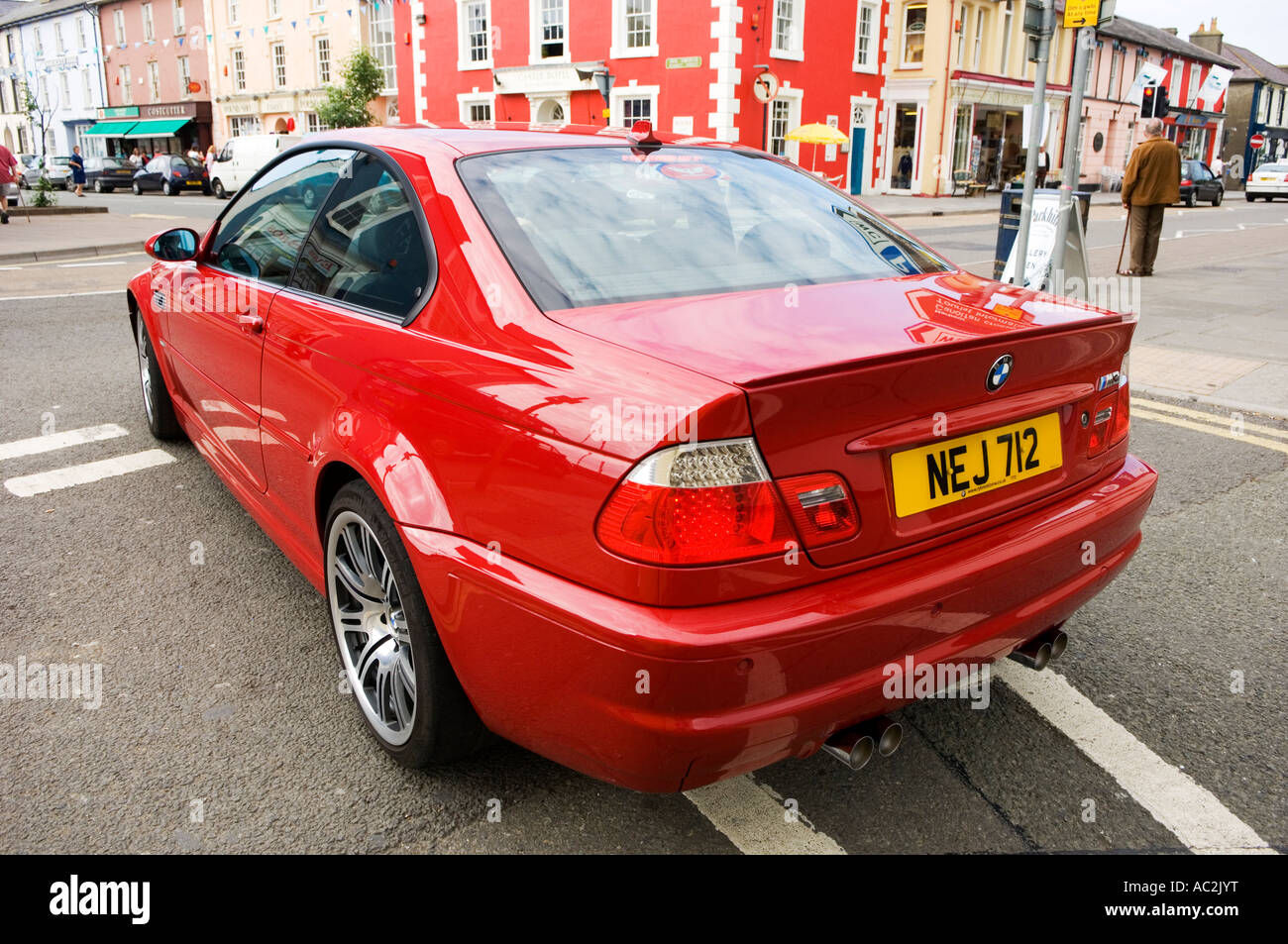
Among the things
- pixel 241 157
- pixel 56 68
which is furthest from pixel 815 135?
pixel 56 68

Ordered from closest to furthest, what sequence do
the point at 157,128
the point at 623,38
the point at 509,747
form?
the point at 509,747
the point at 623,38
the point at 157,128

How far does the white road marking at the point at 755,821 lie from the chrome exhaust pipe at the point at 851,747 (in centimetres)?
31

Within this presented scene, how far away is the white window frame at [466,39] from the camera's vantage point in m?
33.0

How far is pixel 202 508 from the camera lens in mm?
4332

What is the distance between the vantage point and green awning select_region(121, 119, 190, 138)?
154 ft

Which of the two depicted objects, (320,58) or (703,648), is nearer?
(703,648)

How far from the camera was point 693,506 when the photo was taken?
1783 mm

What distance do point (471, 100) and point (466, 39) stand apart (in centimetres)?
200

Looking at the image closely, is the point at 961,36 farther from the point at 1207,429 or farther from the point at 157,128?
the point at 157,128

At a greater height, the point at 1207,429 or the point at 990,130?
the point at 990,130

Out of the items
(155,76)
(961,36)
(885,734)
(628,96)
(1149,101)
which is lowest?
(885,734)

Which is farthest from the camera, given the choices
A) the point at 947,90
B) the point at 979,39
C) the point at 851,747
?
the point at 979,39
